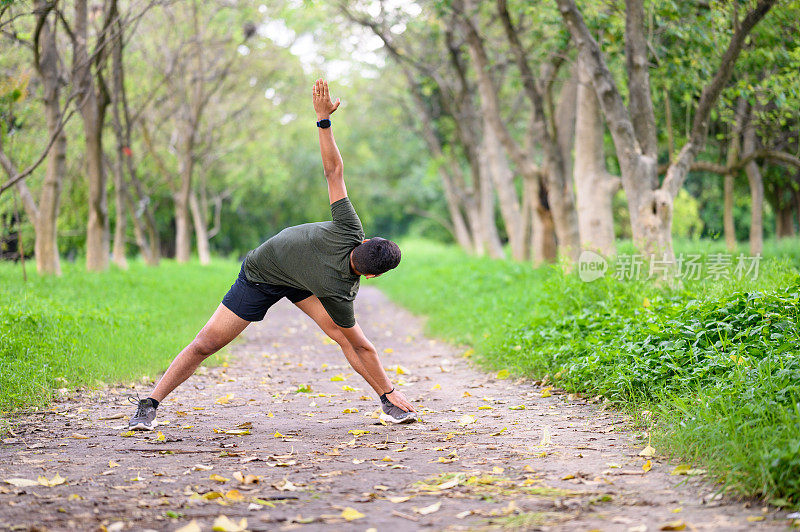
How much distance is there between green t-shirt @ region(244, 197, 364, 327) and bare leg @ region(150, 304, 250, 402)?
45 cm

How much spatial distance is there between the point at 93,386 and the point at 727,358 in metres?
5.31

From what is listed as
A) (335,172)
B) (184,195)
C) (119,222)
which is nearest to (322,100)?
(335,172)

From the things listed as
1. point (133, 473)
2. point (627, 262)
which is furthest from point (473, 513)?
point (627, 262)

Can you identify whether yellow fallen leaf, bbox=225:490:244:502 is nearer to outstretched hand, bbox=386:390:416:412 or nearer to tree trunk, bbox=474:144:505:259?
outstretched hand, bbox=386:390:416:412

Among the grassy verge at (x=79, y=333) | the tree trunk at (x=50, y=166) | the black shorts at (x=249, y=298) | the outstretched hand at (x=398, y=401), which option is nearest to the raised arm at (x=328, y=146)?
the black shorts at (x=249, y=298)

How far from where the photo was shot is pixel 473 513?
3.62 metres

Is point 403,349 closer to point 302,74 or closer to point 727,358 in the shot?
point 727,358

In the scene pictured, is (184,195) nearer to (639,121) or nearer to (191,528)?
(639,121)

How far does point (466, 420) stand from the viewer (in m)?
5.81

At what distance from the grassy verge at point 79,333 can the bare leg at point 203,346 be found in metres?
1.42

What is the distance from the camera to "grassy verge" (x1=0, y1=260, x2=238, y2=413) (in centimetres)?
664

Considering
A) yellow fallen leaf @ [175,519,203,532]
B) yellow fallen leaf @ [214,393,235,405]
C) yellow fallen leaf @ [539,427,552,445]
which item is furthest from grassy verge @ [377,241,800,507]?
yellow fallen leaf @ [214,393,235,405]

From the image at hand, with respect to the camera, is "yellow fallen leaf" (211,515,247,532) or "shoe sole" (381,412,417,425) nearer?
"yellow fallen leaf" (211,515,247,532)

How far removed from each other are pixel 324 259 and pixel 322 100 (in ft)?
3.42
